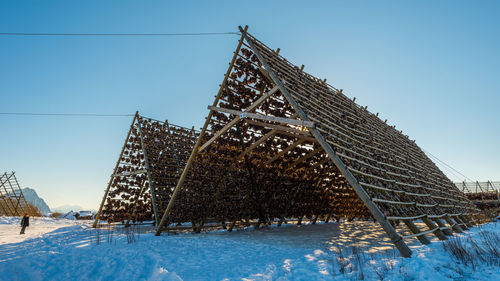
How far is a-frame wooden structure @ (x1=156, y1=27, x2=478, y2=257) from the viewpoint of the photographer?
583 centimetres

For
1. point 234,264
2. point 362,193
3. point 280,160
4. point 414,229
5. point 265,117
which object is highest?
point 265,117

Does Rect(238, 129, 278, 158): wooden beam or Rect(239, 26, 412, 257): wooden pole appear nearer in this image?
Rect(239, 26, 412, 257): wooden pole

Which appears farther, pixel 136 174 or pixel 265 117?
pixel 136 174

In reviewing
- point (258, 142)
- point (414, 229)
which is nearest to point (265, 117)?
point (258, 142)

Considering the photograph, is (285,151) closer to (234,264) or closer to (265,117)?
(265,117)

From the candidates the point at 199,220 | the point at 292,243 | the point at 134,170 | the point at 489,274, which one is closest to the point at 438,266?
the point at 489,274

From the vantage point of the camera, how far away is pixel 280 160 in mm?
8812

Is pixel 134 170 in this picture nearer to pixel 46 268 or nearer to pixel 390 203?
pixel 46 268

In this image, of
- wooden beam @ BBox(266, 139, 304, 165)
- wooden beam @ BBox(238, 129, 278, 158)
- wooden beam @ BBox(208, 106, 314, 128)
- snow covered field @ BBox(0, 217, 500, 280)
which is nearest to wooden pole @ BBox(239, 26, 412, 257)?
wooden beam @ BBox(208, 106, 314, 128)

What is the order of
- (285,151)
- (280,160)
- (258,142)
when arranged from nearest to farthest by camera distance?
(258,142) < (285,151) < (280,160)

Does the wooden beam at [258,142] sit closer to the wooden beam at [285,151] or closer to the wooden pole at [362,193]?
the wooden beam at [285,151]

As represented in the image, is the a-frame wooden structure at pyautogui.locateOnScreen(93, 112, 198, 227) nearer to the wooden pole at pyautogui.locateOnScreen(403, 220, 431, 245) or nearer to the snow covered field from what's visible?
the snow covered field

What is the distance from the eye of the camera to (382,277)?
11.0ft

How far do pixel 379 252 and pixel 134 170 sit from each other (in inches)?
373
